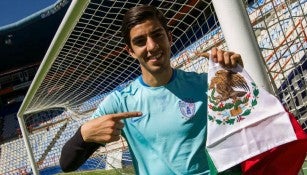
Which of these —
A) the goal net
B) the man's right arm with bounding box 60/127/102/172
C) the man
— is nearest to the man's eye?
the man

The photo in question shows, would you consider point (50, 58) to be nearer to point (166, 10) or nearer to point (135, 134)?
point (166, 10)

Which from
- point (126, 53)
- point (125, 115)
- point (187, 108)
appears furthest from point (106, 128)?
point (126, 53)

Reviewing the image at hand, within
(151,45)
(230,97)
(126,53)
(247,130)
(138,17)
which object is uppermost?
(126,53)

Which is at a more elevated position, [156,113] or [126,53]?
[126,53]

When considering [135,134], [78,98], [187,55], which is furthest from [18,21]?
[135,134]

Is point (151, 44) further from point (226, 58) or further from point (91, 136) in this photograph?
point (91, 136)

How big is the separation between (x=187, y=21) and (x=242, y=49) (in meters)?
1.16

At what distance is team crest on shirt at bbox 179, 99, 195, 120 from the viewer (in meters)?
1.46

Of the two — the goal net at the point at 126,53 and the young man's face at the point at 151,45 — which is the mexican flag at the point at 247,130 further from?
the goal net at the point at 126,53

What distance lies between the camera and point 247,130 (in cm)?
143

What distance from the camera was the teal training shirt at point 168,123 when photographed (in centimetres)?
145

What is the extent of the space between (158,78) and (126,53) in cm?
182

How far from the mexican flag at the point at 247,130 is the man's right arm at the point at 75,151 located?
401 mm

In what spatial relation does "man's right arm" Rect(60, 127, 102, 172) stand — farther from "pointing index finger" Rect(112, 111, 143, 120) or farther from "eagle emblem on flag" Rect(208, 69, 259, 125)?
"eagle emblem on flag" Rect(208, 69, 259, 125)
